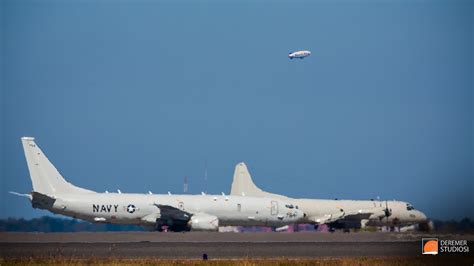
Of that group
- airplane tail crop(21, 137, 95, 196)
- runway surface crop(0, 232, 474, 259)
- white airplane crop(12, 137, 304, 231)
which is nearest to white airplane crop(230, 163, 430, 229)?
white airplane crop(12, 137, 304, 231)

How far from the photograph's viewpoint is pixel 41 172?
74.0 metres

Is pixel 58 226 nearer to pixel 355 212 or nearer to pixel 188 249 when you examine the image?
pixel 355 212

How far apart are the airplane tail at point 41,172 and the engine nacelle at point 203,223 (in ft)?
33.1

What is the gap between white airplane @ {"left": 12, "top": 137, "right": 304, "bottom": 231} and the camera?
243 feet

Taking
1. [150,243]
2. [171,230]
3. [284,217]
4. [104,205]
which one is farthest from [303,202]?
[150,243]

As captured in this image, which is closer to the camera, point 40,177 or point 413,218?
point 40,177

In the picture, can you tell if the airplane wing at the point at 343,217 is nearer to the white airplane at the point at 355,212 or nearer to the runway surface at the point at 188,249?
the white airplane at the point at 355,212

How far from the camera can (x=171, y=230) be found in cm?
7844

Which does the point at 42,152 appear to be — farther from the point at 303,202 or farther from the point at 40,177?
the point at 303,202

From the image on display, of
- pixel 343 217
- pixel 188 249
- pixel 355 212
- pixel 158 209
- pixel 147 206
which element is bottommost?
pixel 188 249

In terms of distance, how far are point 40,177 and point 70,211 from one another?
340 centimetres

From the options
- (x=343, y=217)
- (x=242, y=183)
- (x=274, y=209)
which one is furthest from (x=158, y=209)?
(x=242, y=183)

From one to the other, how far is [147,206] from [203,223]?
15.0 feet

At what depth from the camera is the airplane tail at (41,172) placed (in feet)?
243
